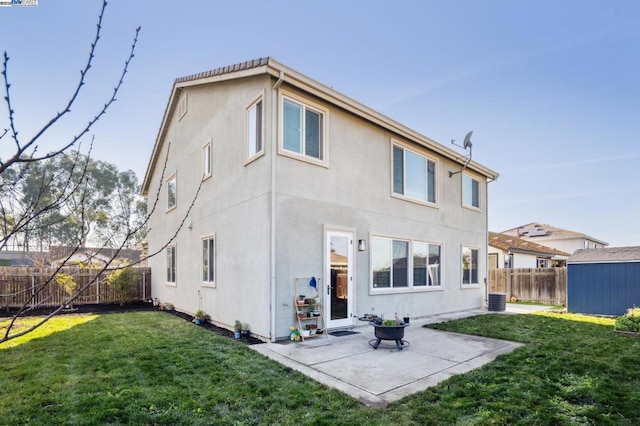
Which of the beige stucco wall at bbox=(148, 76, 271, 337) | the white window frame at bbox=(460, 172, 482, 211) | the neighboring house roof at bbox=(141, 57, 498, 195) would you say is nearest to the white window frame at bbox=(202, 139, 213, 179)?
the beige stucco wall at bbox=(148, 76, 271, 337)

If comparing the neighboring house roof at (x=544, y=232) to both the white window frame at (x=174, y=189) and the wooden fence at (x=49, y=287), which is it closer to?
the white window frame at (x=174, y=189)

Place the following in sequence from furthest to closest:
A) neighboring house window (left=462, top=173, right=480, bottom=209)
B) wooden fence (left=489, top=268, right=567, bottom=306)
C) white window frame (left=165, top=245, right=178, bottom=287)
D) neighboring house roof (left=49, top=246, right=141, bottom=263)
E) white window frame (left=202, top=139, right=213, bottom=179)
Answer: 1. wooden fence (left=489, top=268, right=567, bottom=306)
2. neighboring house window (left=462, top=173, right=480, bottom=209)
3. white window frame (left=165, top=245, right=178, bottom=287)
4. white window frame (left=202, top=139, right=213, bottom=179)
5. neighboring house roof (left=49, top=246, right=141, bottom=263)

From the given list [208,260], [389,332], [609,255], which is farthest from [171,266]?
[609,255]

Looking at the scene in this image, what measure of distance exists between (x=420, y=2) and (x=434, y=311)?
9333 millimetres

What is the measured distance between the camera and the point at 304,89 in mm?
7840

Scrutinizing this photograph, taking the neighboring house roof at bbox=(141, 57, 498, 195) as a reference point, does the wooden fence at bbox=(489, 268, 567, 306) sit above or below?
below

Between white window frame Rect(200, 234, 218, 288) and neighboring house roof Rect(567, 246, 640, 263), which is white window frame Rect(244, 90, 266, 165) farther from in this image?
neighboring house roof Rect(567, 246, 640, 263)

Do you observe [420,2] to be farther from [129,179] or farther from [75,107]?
[129,179]

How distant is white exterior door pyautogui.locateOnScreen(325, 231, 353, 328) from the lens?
8258 millimetres

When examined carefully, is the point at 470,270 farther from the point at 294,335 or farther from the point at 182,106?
the point at 182,106

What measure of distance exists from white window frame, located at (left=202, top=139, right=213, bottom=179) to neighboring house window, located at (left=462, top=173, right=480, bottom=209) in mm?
8798

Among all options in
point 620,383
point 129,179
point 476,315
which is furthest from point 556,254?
point 129,179

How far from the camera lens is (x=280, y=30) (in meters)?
10.5

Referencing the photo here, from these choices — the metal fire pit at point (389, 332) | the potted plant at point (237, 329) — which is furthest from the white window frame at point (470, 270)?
the potted plant at point (237, 329)
